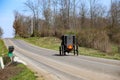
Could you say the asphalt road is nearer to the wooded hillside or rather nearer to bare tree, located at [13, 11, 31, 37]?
the wooded hillside

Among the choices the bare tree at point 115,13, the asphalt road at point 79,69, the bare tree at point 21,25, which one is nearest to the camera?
the asphalt road at point 79,69

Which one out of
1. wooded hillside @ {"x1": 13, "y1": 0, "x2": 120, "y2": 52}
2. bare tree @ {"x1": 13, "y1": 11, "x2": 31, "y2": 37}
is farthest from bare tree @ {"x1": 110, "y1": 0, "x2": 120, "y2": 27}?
bare tree @ {"x1": 13, "y1": 11, "x2": 31, "y2": 37}

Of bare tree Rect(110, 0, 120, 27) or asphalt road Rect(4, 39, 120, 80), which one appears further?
bare tree Rect(110, 0, 120, 27)

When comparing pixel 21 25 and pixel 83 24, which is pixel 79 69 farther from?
pixel 21 25

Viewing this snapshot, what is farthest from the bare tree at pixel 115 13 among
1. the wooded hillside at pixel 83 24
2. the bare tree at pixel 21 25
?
the bare tree at pixel 21 25

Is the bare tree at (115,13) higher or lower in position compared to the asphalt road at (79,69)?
higher

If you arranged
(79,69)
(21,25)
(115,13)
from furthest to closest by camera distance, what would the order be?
(21,25) < (115,13) < (79,69)

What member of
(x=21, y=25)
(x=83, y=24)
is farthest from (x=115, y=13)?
(x=21, y=25)

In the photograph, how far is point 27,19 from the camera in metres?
117

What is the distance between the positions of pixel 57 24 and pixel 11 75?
A: 66087mm

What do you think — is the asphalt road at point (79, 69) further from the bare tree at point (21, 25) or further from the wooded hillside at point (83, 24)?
the bare tree at point (21, 25)

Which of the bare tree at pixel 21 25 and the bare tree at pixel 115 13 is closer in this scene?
the bare tree at pixel 115 13

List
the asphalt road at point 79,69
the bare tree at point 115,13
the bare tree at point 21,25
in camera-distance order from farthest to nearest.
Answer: the bare tree at point 21,25
the bare tree at point 115,13
the asphalt road at point 79,69

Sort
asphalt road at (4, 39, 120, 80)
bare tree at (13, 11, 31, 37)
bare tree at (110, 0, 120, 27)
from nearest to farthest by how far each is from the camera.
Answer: asphalt road at (4, 39, 120, 80) < bare tree at (110, 0, 120, 27) < bare tree at (13, 11, 31, 37)
